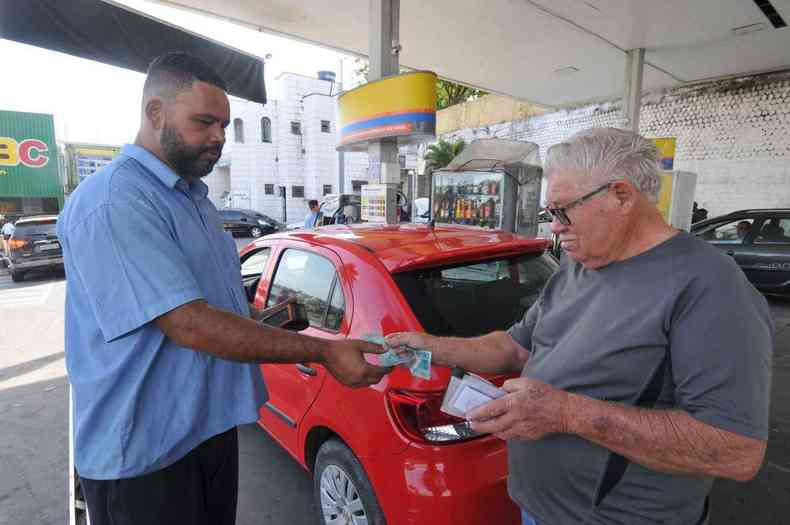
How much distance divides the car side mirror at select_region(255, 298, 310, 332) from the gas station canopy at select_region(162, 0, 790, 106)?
6.51 metres

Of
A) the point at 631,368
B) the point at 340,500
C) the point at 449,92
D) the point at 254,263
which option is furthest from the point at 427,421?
the point at 449,92

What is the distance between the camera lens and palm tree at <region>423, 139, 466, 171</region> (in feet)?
65.2

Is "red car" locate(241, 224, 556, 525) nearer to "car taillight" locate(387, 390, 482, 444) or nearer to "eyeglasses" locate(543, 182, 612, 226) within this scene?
"car taillight" locate(387, 390, 482, 444)

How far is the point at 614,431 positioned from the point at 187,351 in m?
1.16

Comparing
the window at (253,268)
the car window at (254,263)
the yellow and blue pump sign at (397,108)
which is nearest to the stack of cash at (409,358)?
the window at (253,268)

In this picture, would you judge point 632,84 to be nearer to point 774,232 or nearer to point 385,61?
point 774,232

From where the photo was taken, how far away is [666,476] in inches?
42.9

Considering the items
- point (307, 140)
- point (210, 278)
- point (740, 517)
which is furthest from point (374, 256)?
point (307, 140)

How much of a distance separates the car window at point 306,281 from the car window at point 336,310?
0.05 meters

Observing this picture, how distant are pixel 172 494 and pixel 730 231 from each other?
9288 mm

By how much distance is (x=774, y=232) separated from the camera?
7.14m

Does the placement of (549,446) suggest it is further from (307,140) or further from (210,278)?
(307,140)

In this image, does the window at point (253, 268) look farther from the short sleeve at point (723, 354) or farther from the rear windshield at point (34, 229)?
→ the rear windshield at point (34, 229)

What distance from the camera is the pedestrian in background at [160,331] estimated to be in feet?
3.84
